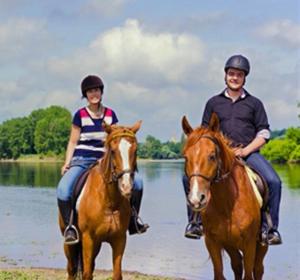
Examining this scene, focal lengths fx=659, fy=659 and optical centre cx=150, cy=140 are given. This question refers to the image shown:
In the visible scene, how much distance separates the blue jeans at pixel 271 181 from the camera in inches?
337

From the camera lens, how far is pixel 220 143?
7539 millimetres

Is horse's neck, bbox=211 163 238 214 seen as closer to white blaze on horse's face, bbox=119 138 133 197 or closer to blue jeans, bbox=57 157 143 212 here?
white blaze on horse's face, bbox=119 138 133 197

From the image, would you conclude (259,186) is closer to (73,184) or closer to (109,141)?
(109,141)

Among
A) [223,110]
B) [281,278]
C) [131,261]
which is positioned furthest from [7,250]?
[223,110]

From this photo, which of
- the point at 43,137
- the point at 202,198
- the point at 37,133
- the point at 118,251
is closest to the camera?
the point at 202,198

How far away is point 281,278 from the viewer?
15070 millimetres

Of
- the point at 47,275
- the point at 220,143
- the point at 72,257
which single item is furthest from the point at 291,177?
the point at 220,143

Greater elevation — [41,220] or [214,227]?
[214,227]

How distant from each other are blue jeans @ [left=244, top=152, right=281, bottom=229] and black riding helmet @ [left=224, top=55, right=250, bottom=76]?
→ 1.13 meters

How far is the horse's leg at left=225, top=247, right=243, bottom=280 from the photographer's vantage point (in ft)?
27.8

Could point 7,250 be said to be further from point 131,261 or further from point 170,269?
point 170,269

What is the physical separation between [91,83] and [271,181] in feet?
9.31

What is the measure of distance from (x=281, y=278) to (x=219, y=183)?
316 inches

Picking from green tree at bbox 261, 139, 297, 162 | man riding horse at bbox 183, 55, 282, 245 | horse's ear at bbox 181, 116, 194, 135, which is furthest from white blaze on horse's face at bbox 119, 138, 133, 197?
green tree at bbox 261, 139, 297, 162
